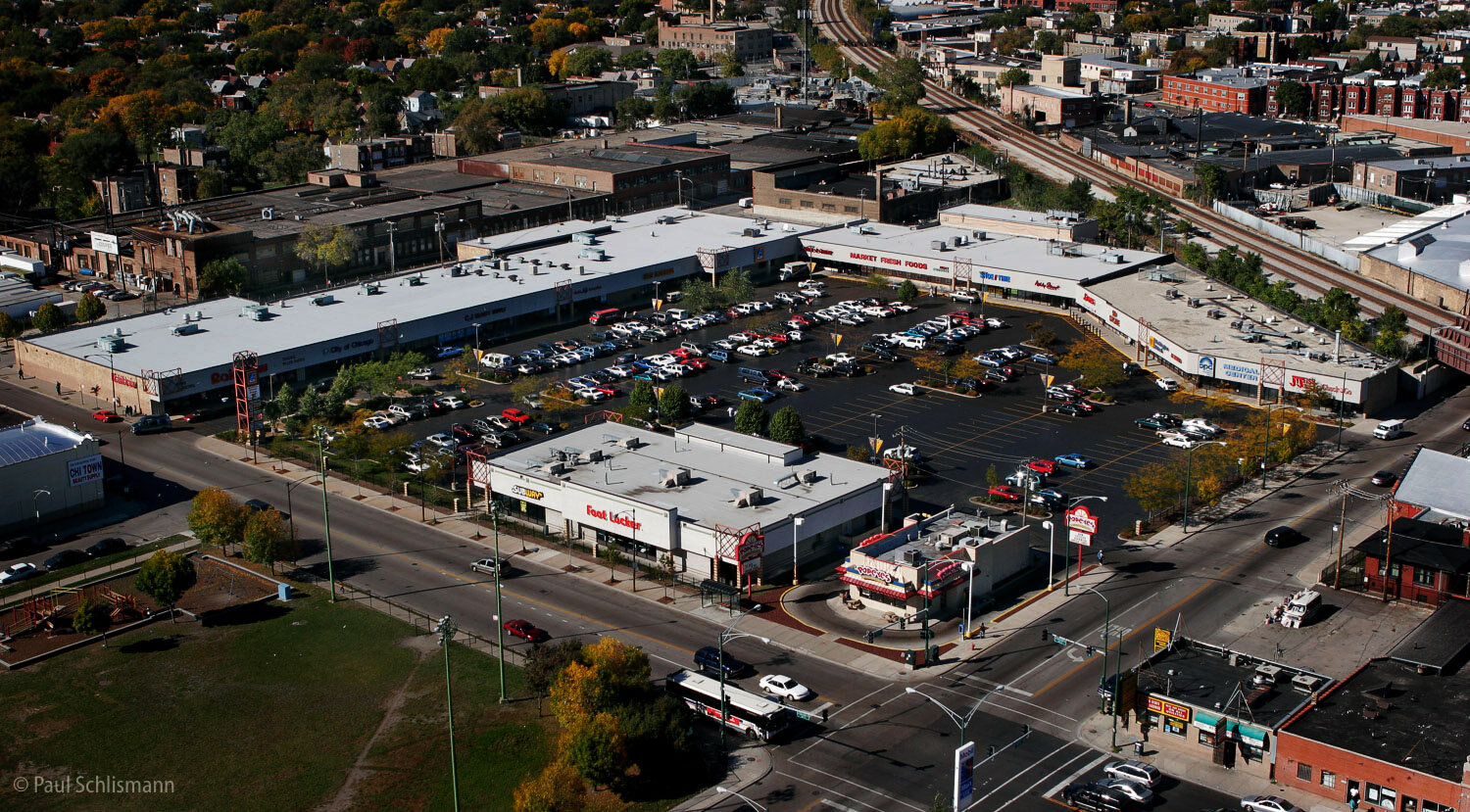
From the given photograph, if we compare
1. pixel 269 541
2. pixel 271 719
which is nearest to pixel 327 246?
pixel 269 541

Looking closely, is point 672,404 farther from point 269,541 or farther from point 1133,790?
point 1133,790

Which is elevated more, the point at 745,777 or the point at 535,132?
the point at 535,132

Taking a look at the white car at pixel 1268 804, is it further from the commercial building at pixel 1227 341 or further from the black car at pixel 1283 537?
the commercial building at pixel 1227 341

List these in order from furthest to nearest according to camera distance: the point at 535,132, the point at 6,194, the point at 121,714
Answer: the point at 535,132
the point at 6,194
the point at 121,714

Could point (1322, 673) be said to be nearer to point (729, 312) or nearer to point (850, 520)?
point (850, 520)

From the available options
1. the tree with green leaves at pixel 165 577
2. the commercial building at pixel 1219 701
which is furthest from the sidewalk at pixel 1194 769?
the tree with green leaves at pixel 165 577

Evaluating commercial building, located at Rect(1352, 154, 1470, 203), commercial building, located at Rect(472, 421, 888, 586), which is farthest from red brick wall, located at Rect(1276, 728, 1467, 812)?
commercial building, located at Rect(1352, 154, 1470, 203)

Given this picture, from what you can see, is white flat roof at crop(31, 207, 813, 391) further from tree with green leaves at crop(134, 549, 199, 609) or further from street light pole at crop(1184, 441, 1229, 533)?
street light pole at crop(1184, 441, 1229, 533)

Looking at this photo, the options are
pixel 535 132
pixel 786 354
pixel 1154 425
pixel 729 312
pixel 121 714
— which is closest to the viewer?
pixel 121 714

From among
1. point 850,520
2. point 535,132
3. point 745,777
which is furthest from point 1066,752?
point 535,132
